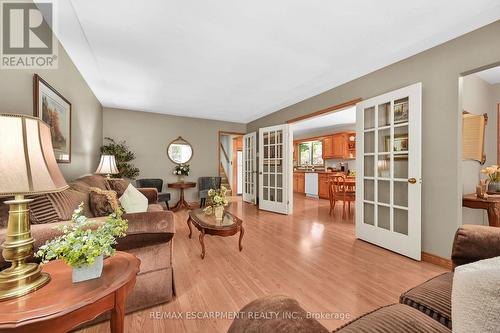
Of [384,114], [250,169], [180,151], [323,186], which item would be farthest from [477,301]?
[323,186]

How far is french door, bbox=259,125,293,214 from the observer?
4.48 meters

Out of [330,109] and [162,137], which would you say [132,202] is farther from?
[162,137]

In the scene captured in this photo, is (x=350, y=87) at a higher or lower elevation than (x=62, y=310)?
higher

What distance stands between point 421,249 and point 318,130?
5690 mm

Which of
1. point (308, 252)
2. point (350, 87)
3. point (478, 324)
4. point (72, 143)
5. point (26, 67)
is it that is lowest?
point (308, 252)

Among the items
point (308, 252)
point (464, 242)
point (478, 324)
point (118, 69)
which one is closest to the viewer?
point (478, 324)

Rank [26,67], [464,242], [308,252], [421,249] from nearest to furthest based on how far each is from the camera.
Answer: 1. [464,242]
2. [26,67]
3. [421,249]
4. [308,252]

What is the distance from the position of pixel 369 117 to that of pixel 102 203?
337cm

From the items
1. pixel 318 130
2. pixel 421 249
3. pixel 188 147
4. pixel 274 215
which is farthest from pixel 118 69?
pixel 318 130

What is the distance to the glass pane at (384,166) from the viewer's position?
Result: 8.73 ft

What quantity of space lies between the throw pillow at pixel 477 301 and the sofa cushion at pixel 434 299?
0.42m

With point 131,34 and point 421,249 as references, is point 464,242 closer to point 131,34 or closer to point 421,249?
point 421,249

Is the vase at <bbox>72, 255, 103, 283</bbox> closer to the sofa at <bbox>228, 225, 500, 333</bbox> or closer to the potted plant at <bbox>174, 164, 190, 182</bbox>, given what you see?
the sofa at <bbox>228, 225, 500, 333</bbox>

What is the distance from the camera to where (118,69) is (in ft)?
9.39
